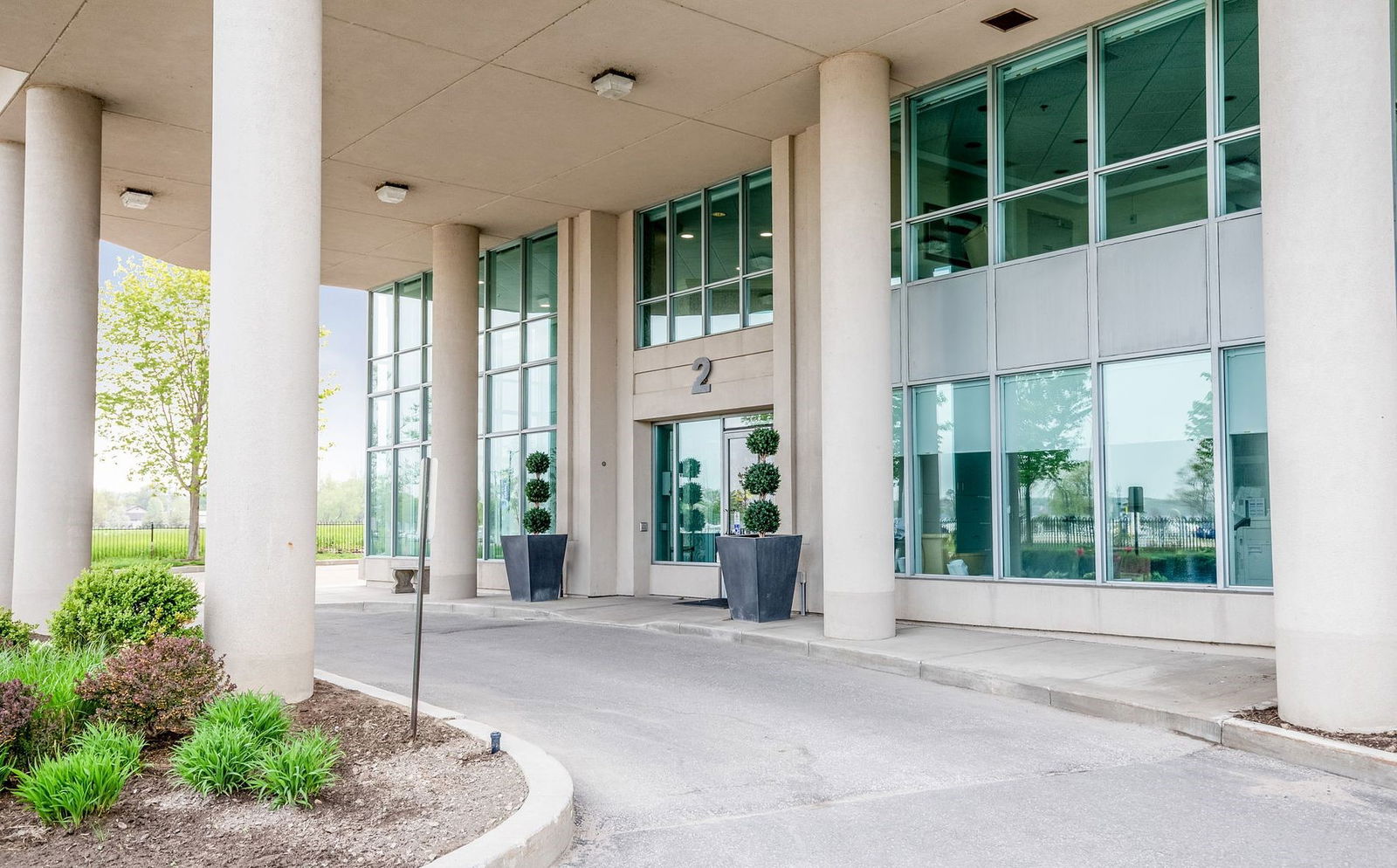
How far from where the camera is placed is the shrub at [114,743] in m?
5.75

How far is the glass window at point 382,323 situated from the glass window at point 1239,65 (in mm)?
19246

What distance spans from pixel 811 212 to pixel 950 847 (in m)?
11.2

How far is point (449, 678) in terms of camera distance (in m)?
10.4

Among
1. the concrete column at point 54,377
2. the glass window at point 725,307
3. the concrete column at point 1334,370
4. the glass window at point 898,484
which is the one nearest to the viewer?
the concrete column at point 1334,370

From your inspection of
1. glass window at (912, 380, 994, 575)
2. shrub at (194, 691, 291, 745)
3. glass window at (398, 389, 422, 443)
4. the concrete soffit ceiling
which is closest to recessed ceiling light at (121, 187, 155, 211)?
the concrete soffit ceiling

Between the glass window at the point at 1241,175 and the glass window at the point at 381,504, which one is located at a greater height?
the glass window at the point at 1241,175

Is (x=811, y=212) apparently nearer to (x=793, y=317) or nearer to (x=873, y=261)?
(x=793, y=317)

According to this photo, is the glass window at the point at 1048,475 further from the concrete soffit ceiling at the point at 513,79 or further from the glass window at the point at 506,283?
the glass window at the point at 506,283

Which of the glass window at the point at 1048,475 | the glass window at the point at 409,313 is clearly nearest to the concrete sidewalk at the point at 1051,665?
the glass window at the point at 1048,475

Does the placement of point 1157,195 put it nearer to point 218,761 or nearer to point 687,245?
point 687,245

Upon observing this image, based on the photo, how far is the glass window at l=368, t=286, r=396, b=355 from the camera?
85.3 feet

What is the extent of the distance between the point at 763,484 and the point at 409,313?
45.6ft

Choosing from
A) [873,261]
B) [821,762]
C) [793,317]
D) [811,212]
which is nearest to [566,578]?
[793,317]

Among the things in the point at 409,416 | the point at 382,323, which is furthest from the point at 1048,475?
the point at 382,323
